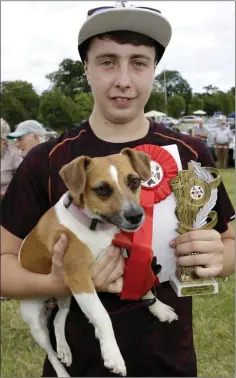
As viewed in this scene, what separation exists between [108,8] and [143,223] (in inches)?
28.1

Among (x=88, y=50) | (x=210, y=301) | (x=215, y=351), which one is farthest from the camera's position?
(x=210, y=301)

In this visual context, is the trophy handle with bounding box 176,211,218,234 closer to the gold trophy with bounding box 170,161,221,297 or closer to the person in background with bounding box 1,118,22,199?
the gold trophy with bounding box 170,161,221,297

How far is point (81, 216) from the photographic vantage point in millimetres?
1494

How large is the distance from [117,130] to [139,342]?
0.76 m

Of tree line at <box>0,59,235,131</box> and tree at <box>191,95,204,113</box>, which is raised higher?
tree at <box>191,95,204,113</box>

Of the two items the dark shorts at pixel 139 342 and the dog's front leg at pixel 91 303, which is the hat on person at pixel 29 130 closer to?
the dark shorts at pixel 139 342

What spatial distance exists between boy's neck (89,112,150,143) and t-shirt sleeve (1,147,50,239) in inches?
8.5

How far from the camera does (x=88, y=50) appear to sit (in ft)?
5.05

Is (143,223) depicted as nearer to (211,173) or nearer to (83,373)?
(211,173)

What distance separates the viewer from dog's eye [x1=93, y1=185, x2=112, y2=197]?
4.66 ft

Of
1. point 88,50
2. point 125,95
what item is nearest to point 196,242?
point 125,95

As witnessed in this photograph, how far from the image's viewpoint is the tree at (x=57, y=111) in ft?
61.8

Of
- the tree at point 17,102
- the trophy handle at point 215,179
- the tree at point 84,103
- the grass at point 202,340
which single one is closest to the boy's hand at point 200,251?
the trophy handle at point 215,179

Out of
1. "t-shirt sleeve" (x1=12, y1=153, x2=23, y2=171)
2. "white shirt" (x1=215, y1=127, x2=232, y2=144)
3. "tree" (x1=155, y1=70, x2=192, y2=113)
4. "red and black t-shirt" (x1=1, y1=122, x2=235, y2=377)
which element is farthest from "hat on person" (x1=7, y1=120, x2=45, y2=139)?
"tree" (x1=155, y1=70, x2=192, y2=113)
